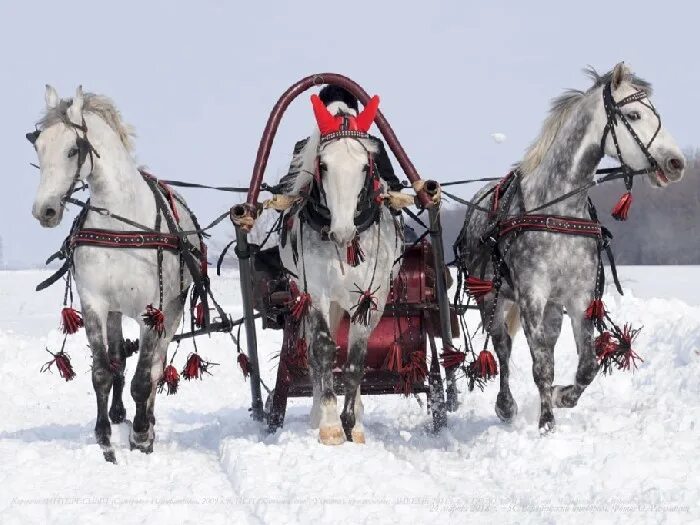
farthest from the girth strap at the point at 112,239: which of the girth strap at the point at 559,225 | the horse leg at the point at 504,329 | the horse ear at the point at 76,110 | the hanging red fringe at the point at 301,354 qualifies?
the horse leg at the point at 504,329

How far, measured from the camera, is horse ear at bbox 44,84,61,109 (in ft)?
24.6

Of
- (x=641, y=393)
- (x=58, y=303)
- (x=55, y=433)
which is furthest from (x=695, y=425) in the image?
(x=58, y=303)

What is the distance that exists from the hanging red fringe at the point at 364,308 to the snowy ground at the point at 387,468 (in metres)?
0.97

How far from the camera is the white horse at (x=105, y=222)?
7.21 m

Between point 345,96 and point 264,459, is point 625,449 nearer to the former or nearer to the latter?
point 264,459

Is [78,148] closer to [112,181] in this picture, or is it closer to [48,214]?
[112,181]

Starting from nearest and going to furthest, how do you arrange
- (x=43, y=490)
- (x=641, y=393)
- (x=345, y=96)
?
(x=43, y=490)
(x=345, y=96)
(x=641, y=393)

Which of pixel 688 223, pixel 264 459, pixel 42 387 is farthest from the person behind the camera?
pixel 688 223

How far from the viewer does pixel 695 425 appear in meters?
7.15

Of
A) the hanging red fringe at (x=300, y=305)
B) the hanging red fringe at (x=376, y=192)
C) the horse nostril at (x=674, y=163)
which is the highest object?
the horse nostril at (x=674, y=163)

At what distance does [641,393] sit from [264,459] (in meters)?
5.65

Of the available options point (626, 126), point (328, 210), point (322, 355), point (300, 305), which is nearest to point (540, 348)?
point (322, 355)

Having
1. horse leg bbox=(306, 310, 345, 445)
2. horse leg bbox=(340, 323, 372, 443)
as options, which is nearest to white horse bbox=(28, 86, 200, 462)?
horse leg bbox=(306, 310, 345, 445)

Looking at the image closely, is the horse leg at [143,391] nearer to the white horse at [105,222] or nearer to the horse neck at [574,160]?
the white horse at [105,222]
